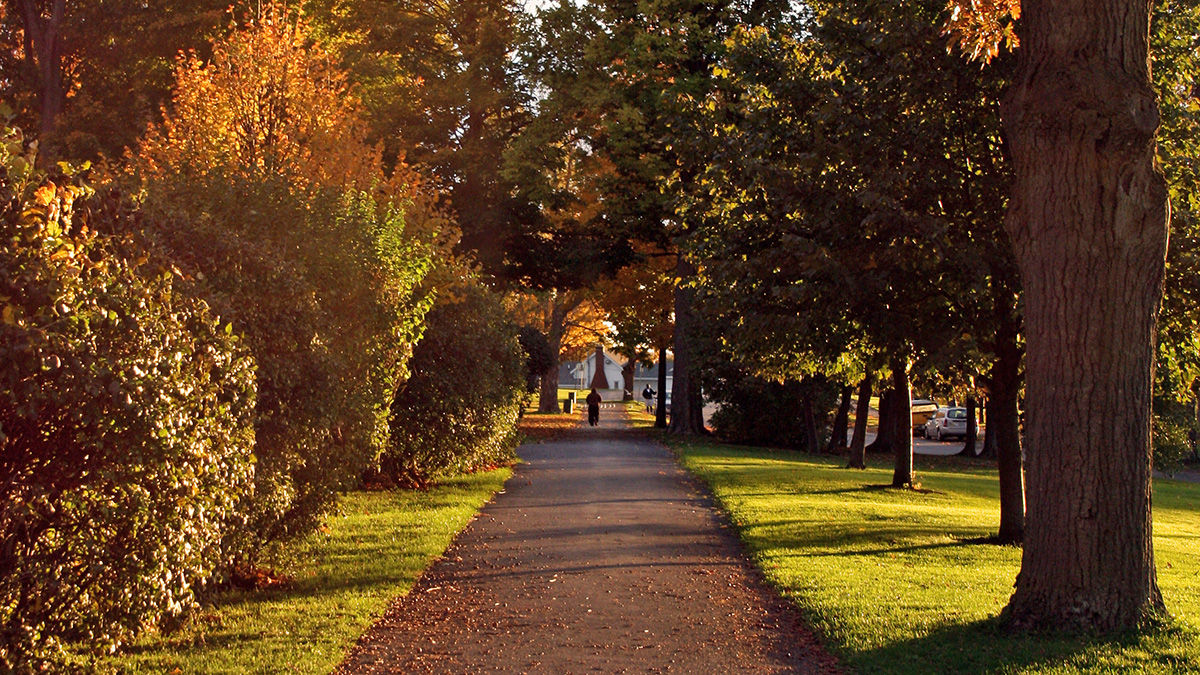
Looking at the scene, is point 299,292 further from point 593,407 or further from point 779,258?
point 593,407

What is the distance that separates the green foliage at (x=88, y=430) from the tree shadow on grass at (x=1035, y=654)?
14.1 ft

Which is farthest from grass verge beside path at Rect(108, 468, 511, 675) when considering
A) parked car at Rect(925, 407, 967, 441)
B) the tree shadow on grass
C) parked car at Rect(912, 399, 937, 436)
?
parked car at Rect(912, 399, 937, 436)

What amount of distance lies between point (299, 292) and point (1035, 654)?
5933 millimetres

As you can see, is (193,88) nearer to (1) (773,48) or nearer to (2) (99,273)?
(1) (773,48)

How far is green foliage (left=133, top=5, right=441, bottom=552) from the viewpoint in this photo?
8.23m

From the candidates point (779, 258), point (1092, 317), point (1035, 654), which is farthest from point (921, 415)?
point (1035, 654)

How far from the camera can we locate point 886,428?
4062 centimetres

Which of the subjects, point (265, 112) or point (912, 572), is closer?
point (912, 572)

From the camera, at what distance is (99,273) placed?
5.23 meters

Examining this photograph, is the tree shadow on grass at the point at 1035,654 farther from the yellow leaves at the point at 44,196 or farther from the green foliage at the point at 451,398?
the green foliage at the point at 451,398

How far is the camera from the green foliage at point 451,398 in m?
16.9

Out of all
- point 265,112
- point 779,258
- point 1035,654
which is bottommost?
point 1035,654

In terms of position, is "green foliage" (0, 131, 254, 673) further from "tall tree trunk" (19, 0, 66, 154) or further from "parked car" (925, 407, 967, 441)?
"parked car" (925, 407, 967, 441)

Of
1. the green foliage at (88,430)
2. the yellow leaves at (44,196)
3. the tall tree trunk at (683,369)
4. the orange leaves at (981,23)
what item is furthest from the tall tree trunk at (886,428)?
the yellow leaves at (44,196)
